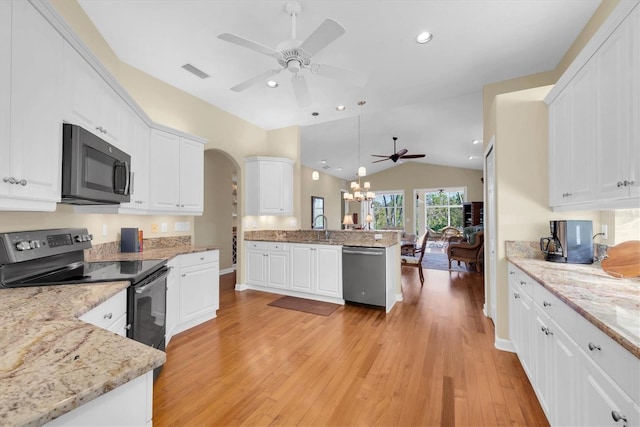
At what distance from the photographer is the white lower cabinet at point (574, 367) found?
860 millimetres

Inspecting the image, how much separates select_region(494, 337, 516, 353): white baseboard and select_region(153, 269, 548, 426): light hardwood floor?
0.25 feet

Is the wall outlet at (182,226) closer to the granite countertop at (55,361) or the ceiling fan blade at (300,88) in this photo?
the ceiling fan blade at (300,88)

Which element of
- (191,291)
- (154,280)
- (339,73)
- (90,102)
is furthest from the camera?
(191,291)

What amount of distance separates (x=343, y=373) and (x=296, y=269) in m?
2.11

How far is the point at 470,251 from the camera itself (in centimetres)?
574

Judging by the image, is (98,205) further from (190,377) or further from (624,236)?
(624,236)

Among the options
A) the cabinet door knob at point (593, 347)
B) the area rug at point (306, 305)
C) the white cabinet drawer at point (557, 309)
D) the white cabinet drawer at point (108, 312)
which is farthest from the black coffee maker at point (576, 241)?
the white cabinet drawer at point (108, 312)

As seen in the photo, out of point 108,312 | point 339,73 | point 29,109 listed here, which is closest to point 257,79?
point 339,73

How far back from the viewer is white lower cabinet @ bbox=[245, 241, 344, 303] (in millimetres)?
3877

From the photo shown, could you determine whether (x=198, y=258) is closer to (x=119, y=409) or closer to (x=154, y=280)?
(x=154, y=280)

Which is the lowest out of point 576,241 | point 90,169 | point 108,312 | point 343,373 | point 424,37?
point 343,373

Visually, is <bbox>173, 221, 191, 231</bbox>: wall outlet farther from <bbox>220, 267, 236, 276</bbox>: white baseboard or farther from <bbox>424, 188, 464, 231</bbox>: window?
<bbox>424, 188, 464, 231</bbox>: window

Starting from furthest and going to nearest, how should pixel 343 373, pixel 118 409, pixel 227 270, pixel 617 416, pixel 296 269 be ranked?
1. pixel 227 270
2. pixel 296 269
3. pixel 343 373
4. pixel 617 416
5. pixel 118 409

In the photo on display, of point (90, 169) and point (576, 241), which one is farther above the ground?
point (90, 169)
